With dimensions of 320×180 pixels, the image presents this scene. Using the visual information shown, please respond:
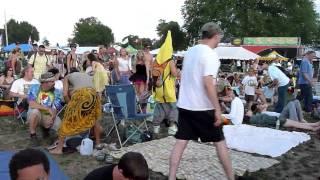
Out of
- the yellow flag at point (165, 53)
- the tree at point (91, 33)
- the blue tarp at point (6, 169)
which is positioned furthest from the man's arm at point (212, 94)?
the tree at point (91, 33)

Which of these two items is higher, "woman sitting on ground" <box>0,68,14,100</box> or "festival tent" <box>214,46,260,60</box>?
"festival tent" <box>214,46,260,60</box>

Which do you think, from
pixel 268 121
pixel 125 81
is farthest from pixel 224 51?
pixel 268 121

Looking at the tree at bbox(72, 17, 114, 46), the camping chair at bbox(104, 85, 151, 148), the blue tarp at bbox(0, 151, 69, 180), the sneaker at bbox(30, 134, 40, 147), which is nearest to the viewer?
the blue tarp at bbox(0, 151, 69, 180)

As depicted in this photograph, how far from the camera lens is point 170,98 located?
25.2ft

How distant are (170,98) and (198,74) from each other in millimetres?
3169

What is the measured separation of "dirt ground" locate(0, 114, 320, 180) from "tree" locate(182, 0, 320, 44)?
4494cm

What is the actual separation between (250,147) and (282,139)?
35.2 inches

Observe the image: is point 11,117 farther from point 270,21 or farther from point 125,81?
A: point 270,21

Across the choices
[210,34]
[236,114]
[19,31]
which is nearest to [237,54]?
[236,114]

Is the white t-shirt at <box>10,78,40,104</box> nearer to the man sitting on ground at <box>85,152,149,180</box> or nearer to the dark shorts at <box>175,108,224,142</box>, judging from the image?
the dark shorts at <box>175,108,224,142</box>

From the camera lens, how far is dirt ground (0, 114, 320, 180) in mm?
5281

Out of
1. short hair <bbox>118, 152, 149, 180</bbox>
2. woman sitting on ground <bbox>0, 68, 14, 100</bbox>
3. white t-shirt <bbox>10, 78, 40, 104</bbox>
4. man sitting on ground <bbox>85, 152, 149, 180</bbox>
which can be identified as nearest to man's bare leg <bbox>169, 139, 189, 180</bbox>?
man sitting on ground <bbox>85, 152, 149, 180</bbox>

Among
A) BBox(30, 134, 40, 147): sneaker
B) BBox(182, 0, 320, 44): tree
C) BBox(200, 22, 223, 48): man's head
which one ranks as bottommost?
BBox(30, 134, 40, 147): sneaker

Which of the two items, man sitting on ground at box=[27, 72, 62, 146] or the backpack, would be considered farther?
the backpack
